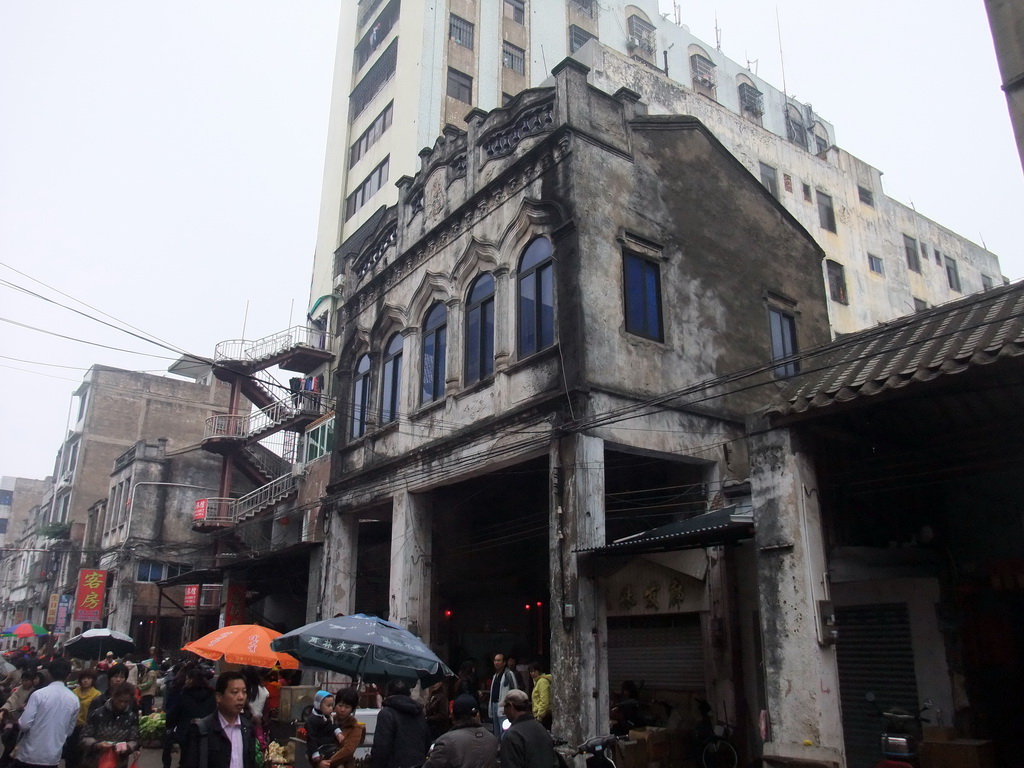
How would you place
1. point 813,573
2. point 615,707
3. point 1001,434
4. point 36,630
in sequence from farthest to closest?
point 36,630 < point 615,707 < point 1001,434 < point 813,573

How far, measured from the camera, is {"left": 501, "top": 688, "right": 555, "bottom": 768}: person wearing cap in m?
6.74

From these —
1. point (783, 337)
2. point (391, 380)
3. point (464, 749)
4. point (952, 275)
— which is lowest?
point (464, 749)

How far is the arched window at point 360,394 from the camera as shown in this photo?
21.9 m

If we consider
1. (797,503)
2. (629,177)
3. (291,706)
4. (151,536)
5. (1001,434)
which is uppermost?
(629,177)

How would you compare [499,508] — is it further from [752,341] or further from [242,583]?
[242,583]

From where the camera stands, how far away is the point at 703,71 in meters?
40.5

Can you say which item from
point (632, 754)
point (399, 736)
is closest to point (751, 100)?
point (632, 754)

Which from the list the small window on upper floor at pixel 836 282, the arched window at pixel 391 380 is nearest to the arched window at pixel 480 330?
the arched window at pixel 391 380

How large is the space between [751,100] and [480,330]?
29.2 metres

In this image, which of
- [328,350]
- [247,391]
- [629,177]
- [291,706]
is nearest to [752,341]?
[629,177]

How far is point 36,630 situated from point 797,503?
3297cm

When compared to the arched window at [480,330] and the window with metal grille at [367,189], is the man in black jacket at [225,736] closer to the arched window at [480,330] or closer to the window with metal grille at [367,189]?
the arched window at [480,330]

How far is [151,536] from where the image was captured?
36719 millimetres

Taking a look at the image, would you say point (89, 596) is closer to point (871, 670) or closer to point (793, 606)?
point (871, 670)
